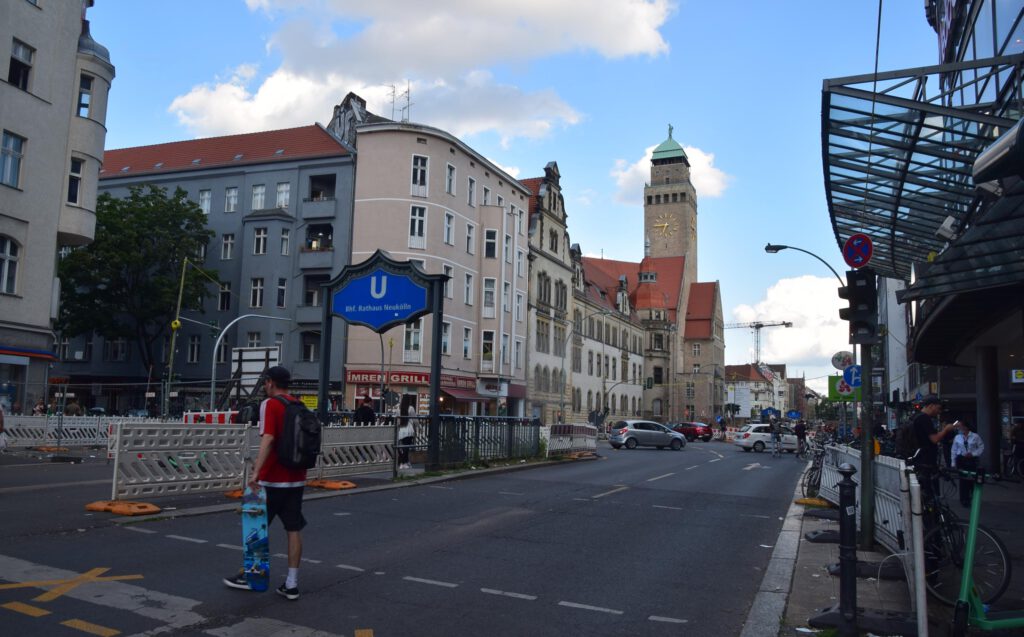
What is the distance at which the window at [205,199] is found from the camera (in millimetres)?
50094

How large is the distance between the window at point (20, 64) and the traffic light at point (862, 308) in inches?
1054

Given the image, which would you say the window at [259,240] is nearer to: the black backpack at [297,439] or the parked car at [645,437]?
the parked car at [645,437]

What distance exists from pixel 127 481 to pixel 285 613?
22.8ft

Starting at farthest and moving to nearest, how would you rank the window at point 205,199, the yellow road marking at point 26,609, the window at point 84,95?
the window at point 205,199, the window at point 84,95, the yellow road marking at point 26,609

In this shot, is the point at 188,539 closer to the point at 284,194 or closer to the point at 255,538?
the point at 255,538

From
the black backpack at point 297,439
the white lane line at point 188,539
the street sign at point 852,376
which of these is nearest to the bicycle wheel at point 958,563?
the black backpack at point 297,439

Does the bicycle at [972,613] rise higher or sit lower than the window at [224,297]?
lower

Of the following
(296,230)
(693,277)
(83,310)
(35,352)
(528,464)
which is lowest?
(528,464)

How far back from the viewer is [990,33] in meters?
13.6

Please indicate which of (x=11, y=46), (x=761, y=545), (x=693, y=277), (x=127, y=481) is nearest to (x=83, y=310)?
(x=11, y=46)

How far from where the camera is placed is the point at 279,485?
6.86 meters

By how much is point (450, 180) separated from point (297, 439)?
139ft

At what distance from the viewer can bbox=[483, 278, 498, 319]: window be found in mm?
50991

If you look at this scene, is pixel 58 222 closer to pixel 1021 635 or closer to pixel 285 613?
pixel 285 613
